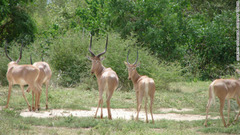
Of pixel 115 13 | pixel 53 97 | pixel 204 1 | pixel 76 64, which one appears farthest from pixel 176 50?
pixel 204 1

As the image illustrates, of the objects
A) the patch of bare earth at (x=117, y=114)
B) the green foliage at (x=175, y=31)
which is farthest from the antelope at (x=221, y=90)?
the green foliage at (x=175, y=31)

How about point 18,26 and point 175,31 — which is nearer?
point 175,31

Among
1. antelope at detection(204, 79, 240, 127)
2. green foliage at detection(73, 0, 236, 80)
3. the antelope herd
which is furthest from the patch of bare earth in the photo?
green foliage at detection(73, 0, 236, 80)

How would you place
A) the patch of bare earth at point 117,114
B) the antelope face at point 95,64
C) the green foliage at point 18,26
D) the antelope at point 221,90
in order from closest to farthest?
the antelope at point 221,90
the patch of bare earth at point 117,114
the antelope face at point 95,64
the green foliage at point 18,26

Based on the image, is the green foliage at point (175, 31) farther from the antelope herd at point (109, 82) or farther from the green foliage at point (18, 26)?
the antelope herd at point (109, 82)

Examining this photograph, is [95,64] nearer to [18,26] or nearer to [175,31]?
[175,31]

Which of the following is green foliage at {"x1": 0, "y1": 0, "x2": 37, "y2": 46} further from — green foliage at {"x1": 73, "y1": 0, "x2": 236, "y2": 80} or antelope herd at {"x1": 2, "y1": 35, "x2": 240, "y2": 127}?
antelope herd at {"x1": 2, "y1": 35, "x2": 240, "y2": 127}

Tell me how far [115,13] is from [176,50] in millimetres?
4208

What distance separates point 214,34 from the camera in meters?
20.8

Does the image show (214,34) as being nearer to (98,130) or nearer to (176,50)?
(176,50)

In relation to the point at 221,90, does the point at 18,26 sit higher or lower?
higher

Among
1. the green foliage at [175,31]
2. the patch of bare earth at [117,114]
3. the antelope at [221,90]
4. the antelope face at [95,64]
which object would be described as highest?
the green foliage at [175,31]

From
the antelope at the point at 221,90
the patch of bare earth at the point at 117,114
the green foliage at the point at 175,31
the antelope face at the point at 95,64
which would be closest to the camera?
the antelope at the point at 221,90

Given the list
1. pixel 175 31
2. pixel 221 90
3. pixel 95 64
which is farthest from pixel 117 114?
pixel 175 31
